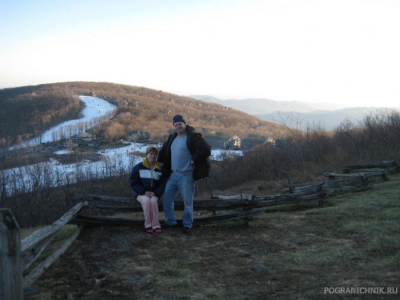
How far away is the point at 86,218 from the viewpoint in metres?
6.67

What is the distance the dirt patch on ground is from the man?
1.88ft

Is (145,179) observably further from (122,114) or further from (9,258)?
(122,114)

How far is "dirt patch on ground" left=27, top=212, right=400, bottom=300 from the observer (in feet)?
14.6

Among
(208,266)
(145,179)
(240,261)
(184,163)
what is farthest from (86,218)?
(240,261)

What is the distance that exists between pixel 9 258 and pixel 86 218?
3.28m

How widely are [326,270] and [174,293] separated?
6.48 feet

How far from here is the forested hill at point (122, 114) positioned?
85812 mm

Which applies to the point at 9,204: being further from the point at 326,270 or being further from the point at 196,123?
the point at 196,123

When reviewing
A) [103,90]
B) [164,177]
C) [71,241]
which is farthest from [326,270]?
[103,90]

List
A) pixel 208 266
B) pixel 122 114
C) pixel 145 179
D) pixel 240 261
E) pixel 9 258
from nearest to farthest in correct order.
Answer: pixel 9 258 < pixel 208 266 < pixel 240 261 < pixel 145 179 < pixel 122 114

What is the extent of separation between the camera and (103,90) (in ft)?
458

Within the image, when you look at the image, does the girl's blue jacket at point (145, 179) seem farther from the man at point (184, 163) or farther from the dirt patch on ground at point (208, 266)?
the dirt patch on ground at point (208, 266)

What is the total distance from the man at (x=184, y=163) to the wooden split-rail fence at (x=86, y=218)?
54cm

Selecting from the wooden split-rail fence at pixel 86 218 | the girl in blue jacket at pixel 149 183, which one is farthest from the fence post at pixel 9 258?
the girl in blue jacket at pixel 149 183
